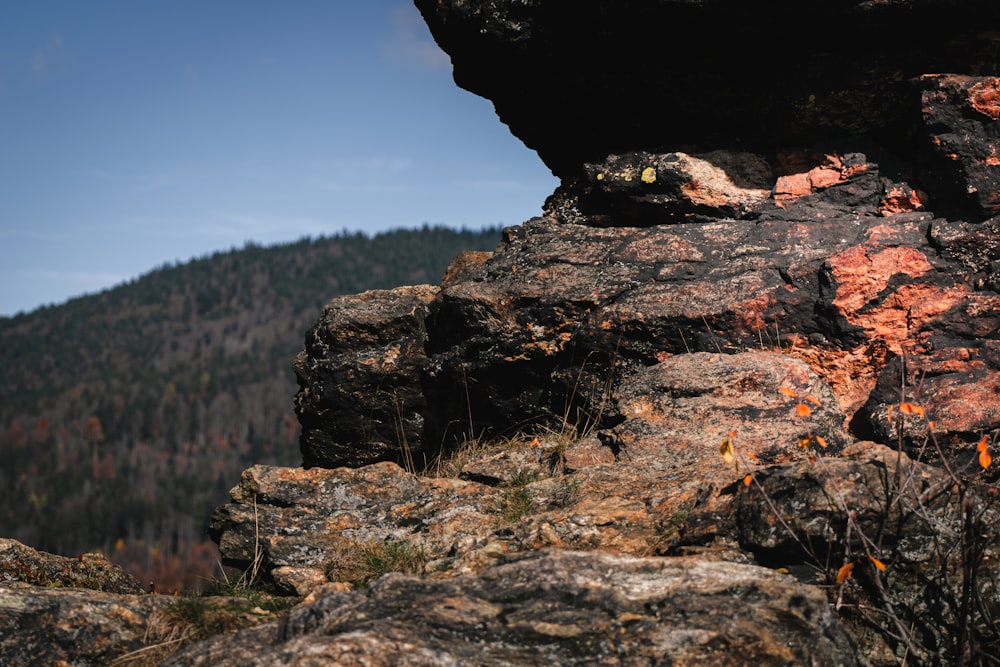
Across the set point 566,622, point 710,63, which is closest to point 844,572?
Result: point 566,622

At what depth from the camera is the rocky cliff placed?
145 inches

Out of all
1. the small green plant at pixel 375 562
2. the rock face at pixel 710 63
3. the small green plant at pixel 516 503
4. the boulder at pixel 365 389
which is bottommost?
the small green plant at pixel 375 562

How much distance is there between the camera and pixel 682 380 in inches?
255

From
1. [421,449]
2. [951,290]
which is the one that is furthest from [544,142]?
[951,290]

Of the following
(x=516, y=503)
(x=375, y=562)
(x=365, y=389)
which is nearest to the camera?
(x=375, y=562)

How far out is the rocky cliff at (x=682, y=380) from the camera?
368cm

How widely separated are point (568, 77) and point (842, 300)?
12.5ft

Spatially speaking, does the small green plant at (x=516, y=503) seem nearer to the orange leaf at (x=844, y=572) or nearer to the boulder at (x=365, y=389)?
the orange leaf at (x=844, y=572)

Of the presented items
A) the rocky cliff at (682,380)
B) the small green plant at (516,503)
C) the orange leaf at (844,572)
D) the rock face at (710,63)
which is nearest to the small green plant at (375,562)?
the rocky cliff at (682,380)

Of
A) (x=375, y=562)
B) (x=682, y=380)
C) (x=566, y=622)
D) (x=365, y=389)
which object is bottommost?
(x=375, y=562)

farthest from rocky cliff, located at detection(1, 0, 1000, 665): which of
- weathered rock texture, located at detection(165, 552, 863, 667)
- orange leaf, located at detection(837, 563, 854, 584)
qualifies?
orange leaf, located at detection(837, 563, 854, 584)

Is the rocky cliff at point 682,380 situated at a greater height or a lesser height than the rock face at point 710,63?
lesser

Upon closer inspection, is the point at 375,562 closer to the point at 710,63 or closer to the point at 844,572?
the point at 844,572

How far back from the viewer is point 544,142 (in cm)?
981
